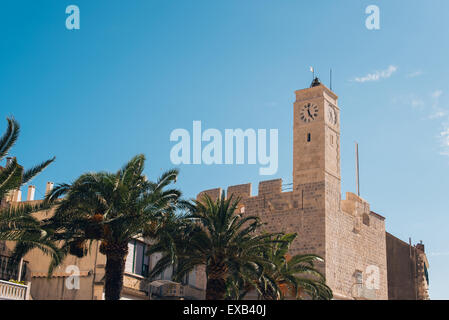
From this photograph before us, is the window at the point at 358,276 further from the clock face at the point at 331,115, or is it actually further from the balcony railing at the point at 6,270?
the balcony railing at the point at 6,270

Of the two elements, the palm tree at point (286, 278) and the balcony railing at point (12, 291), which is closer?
the balcony railing at point (12, 291)

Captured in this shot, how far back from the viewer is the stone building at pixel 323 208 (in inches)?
1315

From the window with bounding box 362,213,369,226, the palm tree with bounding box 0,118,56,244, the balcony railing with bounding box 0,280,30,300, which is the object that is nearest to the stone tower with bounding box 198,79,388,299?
the window with bounding box 362,213,369,226

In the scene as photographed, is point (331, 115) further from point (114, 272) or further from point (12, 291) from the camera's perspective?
point (12, 291)

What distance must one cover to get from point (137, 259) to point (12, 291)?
29.3ft

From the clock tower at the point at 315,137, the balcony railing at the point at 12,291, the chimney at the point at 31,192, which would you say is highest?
the clock tower at the point at 315,137

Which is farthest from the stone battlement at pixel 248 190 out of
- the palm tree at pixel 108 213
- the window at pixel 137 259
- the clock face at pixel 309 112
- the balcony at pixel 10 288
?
the palm tree at pixel 108 213

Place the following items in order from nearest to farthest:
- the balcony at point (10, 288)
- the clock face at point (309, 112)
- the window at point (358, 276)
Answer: the balcony at point (10, 288) → the clock face at point (309, 112) → the window at point (358, 276)

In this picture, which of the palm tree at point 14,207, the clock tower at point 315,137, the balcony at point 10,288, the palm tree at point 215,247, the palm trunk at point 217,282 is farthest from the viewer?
the clock tower at point 315,137

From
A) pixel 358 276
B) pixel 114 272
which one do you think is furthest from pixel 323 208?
pixel 114 272

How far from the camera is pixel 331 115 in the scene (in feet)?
117

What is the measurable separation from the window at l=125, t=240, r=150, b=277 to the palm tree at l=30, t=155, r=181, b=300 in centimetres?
832

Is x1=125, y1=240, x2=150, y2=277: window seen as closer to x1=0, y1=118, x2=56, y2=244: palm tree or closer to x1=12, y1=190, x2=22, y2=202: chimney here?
x1=12, y1=190, x2=22, y2=202: chimney
